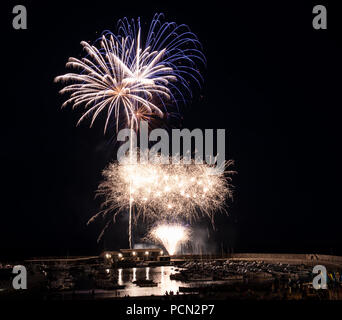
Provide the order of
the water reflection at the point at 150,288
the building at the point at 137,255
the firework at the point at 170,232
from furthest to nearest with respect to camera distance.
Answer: the firework at the point at 170,232 < the building at the point at 137,255 < the water reflection at the point at 150,288

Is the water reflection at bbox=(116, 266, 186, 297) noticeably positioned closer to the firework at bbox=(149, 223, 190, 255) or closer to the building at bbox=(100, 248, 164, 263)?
the building at bbox=(100, 248, 164, 263)

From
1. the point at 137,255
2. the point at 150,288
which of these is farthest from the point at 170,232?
the point at 150,288

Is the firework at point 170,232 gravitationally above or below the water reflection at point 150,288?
above

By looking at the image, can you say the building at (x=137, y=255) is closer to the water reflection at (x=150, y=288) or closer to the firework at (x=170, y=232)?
the firework at (x=170, y=232)

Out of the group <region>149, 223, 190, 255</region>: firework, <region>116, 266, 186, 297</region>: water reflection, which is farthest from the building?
<region>116, 266, 186, 297</region>: water reflection

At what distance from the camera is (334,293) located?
33.6 metres

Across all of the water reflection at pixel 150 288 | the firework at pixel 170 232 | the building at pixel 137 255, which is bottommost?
the building at pixel 137 255

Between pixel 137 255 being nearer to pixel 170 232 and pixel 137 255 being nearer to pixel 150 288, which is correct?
pixel 170 232

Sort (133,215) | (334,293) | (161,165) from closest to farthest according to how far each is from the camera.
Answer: (334,293)
(161,165)
(133,215)

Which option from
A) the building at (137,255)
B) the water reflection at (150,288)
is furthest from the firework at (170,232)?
the water reflection at (150,288)

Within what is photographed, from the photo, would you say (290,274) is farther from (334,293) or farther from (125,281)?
(125,281)
